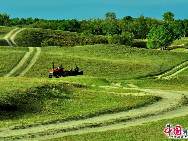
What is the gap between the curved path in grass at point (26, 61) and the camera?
99.8 meters

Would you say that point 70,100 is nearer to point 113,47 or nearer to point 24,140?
point 24,140

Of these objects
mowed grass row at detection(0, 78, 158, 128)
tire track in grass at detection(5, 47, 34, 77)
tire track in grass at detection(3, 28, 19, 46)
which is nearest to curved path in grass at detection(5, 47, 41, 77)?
tire track in grass at detection(5, 47, 34, 77)

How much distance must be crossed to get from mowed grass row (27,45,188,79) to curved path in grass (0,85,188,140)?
47.4 meters

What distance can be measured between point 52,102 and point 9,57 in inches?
2409

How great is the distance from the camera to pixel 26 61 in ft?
358

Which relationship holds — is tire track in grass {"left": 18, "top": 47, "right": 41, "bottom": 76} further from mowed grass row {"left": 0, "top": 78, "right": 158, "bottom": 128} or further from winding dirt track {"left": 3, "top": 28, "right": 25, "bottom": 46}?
mowed grass row {"left": 0, "top": 78, "right": 158, "bottom": 128}

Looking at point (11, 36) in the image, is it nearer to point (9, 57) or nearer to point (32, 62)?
point (9, 57)

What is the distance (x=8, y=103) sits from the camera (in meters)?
46.9

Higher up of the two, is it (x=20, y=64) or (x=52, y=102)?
(x=20, y=64)

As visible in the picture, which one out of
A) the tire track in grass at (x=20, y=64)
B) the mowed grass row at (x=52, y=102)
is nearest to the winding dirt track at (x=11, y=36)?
the tire track in grass at (x=20, y=64)

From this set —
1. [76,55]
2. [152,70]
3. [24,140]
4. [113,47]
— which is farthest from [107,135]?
[113,47]

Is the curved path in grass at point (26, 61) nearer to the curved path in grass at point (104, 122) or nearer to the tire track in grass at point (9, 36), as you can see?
the tire track in grass at point (9, 36)

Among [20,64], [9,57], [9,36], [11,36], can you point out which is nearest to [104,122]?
[20,64]

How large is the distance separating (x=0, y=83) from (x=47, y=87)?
453cm
